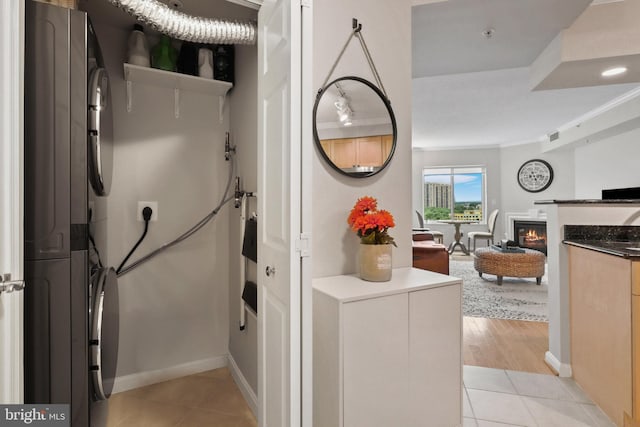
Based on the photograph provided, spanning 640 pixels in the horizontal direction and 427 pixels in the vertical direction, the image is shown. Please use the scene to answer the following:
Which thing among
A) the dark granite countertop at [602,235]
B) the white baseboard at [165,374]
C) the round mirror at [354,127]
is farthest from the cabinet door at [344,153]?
the white baseboard at [165,374]

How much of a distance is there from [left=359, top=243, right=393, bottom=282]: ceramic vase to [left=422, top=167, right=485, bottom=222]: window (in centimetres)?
739

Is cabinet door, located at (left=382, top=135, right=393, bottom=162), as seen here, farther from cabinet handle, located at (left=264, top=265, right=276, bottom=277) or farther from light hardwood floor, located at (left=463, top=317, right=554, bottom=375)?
light hardwood floor, located at (left=463, top=317, right=554, bottom=375)

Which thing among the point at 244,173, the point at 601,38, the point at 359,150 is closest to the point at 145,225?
the point at 244,173

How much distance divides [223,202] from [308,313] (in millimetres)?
1468

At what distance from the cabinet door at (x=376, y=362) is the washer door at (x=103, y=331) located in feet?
3.33

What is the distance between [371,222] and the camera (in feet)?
4.90

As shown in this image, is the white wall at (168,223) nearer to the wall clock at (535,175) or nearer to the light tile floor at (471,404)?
the light tile floor at (471,404)

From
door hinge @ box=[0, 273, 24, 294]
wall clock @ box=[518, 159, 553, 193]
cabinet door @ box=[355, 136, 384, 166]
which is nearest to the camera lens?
door hinge @ box=[0, 273, 24, 294]

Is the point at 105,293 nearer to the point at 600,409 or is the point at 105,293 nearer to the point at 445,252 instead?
the point at 600,409

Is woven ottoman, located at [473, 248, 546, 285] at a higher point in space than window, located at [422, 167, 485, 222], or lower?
lower

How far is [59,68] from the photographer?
1.20 m

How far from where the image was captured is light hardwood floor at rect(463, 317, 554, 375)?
7.91ft

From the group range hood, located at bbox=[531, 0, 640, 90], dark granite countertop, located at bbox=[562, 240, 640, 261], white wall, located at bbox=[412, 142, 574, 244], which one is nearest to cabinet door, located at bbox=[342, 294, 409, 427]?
dark granite countertop, located at bbox=[562, 240, 640, 261]

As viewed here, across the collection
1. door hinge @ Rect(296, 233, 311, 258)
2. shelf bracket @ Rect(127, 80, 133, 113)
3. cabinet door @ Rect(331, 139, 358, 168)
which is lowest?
door hinge @ Rect(296, 233, 311, 258)
